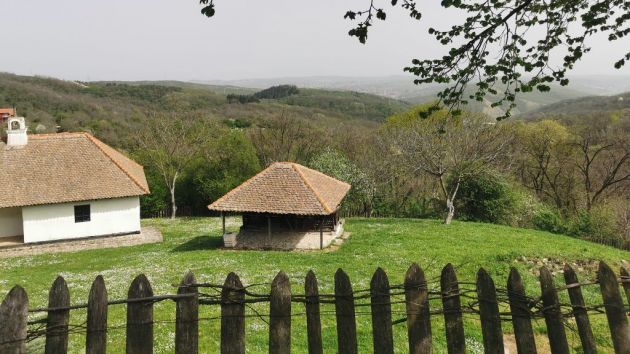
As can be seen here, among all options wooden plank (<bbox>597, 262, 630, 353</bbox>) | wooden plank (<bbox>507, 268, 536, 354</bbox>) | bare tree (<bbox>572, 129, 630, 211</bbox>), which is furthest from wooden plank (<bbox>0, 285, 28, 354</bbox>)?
bare tree (<bbox>572, 129, 630, 211</bbox>)

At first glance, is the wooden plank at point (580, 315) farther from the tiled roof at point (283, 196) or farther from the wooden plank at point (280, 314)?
the tiled roof at point (283, 196)

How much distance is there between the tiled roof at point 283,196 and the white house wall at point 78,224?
35.7 ft

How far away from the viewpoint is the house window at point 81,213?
31016mm

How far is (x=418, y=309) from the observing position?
13.1 ft

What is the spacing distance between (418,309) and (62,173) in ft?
111

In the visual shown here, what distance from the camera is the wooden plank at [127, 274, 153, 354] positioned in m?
3.70

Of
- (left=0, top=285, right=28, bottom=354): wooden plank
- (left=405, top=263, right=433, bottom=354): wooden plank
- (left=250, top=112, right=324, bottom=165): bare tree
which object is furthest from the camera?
(left=250, top=112, right=324, bottom=165): bare tree

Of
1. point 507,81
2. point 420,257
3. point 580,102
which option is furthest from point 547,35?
point 580,102

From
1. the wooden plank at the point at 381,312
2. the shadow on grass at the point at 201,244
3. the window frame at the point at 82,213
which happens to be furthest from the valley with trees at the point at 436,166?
the wooden plank at the point at 381,312

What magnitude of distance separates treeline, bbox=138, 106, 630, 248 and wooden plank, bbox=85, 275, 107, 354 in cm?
2823

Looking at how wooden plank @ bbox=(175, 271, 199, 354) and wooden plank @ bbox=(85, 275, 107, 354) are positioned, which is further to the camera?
wooden plank @ bbox=(175, 271, 199, 354)

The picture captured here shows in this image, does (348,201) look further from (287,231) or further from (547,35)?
(547,35)

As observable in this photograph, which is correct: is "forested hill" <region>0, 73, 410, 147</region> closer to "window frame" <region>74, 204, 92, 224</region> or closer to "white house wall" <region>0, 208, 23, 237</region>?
"white house wall" <region>0, 208, 23, 237</region>

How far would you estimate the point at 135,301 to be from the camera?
3.67 metres
